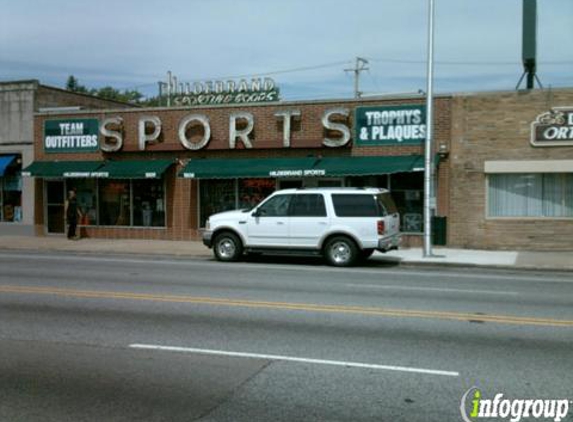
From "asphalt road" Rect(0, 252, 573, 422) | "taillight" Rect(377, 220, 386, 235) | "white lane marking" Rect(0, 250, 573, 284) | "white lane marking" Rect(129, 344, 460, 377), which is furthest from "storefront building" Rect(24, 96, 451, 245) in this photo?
"white lane marking" Rect(129, 344, 460, 377)

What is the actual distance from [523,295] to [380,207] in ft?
16.9

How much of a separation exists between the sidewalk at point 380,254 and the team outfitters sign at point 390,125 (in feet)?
11.5

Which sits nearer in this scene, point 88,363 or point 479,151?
point 88,363

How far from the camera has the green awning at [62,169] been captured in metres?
24.1

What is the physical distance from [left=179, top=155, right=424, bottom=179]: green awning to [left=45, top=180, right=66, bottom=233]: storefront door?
19.2 feet

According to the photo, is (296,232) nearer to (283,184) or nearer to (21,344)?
(283,184)

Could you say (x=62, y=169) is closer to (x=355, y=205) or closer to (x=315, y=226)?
(x=315, y=226)

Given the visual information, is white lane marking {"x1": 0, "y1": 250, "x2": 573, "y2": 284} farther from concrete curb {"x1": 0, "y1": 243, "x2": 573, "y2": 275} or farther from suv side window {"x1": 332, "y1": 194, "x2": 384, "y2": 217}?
suv side window {"x1": 332, "y1": 194, "x2": 384, "y2": 217}

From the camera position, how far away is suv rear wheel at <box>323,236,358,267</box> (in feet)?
53.1

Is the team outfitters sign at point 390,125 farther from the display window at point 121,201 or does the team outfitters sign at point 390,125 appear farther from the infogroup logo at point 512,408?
the infogroup logo at point 512,408

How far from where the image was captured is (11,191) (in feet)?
87.0

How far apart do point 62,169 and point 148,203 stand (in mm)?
3429

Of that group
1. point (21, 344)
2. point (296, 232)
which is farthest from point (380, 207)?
point (21, 344)

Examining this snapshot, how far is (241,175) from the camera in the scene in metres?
21.7
